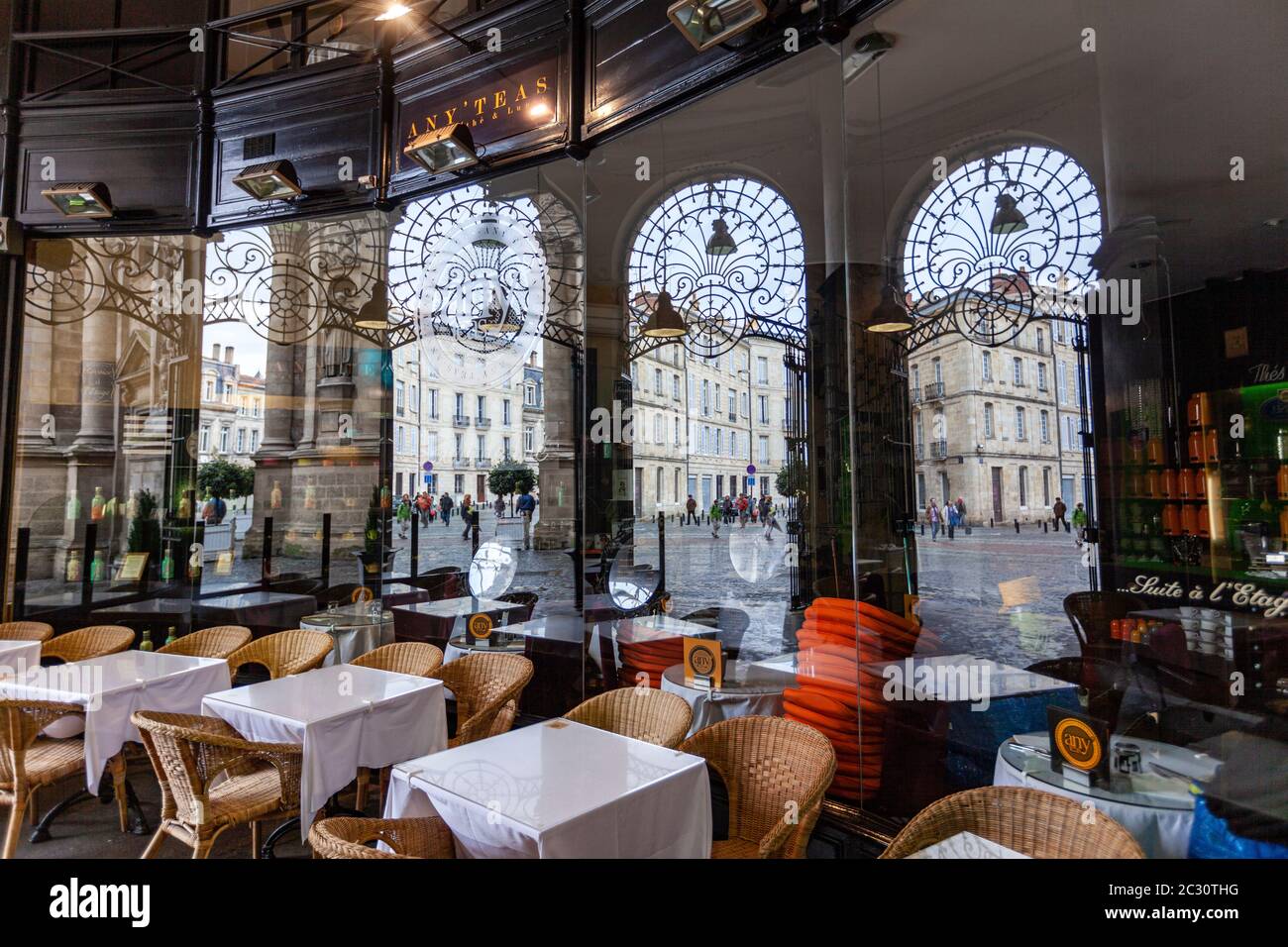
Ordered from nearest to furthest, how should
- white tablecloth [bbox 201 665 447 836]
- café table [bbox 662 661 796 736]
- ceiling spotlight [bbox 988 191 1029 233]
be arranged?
white tablecloth [bbox 201 665 447 836], ceiling spotlight [bbox 988 191 1029 233], café table [bbox 662 661 796 736]

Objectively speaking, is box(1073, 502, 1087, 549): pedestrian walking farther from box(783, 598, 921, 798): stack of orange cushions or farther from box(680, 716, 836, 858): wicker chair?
box(680, 716, 836, 858): wicker chair

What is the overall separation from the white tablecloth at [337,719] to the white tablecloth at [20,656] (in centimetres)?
189

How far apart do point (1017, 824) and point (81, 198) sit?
696cm

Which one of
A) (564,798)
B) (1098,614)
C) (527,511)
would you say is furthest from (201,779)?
(1098,614)

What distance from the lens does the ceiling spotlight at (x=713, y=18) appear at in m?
3.12

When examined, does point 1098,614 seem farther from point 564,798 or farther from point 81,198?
point 81,198

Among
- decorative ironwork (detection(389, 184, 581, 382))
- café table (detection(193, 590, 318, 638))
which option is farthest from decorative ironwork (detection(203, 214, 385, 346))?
café table (detection(193, 590, 318, 638))

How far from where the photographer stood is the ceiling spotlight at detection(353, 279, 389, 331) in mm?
5609

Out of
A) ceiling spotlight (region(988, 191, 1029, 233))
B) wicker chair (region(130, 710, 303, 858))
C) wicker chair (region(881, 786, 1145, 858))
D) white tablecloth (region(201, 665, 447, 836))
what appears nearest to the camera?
wicker chair (region(881, 786, 1145, 858))

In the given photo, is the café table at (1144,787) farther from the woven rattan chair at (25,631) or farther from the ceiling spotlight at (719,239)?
the woven rattan chair at (25,631)

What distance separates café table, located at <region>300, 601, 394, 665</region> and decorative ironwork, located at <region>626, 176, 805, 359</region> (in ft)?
10.2

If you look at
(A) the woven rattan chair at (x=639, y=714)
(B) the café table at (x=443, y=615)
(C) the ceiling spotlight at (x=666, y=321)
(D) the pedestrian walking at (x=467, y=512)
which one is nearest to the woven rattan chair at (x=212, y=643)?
(B) the café table at (x=443, y=615)
